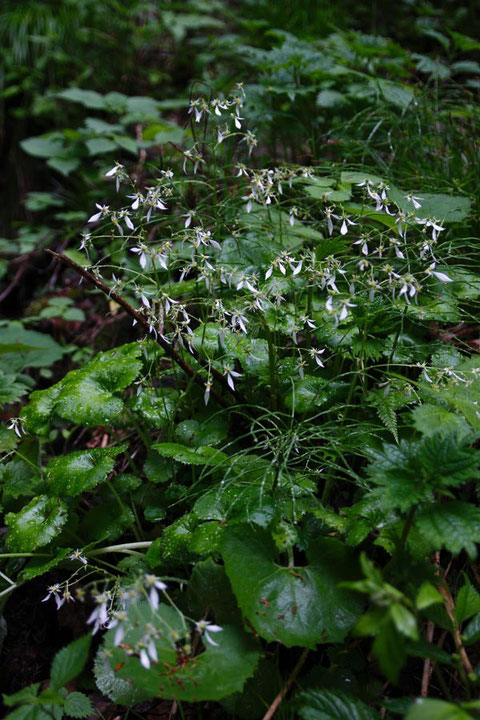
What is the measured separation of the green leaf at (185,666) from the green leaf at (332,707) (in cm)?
13

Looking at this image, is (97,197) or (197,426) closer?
(197,426)

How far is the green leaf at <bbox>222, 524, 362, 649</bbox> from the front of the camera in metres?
1.14

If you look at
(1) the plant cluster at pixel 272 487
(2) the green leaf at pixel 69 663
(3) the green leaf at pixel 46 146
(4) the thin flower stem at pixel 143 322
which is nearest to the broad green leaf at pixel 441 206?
(1) the plant cluster at pixel 272 487

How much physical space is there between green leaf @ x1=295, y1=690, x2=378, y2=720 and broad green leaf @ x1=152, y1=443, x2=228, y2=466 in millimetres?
559

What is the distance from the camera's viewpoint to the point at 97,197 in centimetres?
396

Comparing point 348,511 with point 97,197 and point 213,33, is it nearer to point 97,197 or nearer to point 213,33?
point 97,197

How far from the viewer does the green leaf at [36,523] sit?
1502mm

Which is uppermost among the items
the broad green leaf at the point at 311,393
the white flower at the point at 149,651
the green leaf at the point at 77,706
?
the broad green leaf at the point at 311,393

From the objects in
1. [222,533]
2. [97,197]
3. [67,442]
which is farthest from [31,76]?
[222,533]

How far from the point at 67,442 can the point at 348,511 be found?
1.52 meters

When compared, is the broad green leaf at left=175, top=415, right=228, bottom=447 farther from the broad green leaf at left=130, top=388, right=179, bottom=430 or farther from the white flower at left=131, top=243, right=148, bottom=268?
the white flower at left=131, top=243, right=148, bottom=268

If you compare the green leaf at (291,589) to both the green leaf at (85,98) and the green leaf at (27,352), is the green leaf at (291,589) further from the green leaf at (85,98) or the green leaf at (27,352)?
the green leaf at (85,98)

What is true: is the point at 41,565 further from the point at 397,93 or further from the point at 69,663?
the point at 397,93

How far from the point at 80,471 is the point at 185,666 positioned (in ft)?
2.13
